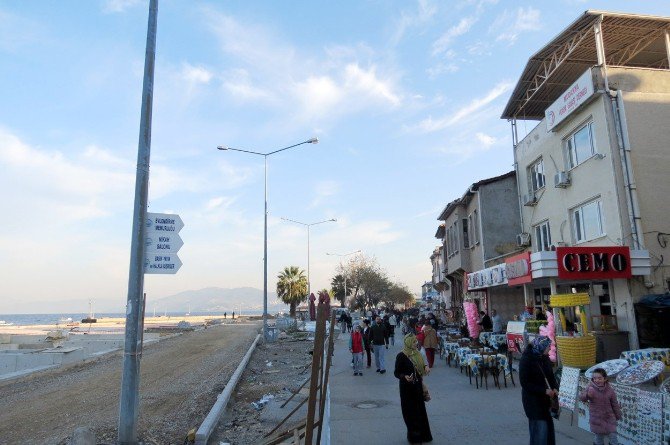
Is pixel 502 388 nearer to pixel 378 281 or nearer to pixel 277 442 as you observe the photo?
pixel 277 442

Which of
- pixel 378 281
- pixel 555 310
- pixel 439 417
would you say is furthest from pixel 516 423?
pixel 378 281

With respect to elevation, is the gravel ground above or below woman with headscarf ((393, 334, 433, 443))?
below

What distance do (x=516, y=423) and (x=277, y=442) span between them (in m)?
3.98

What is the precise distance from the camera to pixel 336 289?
3191 inches

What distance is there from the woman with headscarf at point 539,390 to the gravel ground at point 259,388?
4.49 meters

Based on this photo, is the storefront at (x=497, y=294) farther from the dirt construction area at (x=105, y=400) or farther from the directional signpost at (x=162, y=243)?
the directional signpost at (x=162, y=243)

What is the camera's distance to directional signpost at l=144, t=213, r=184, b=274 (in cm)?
736

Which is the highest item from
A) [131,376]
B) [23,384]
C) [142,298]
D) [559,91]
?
[559,91]

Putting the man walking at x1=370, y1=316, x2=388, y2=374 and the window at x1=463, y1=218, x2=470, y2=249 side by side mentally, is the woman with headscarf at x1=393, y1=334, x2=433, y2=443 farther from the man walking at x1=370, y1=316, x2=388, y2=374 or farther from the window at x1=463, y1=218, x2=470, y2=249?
the window at x1=463, y1=218, x2=470, y2=249

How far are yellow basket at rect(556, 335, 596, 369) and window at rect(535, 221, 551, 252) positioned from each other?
27.3ft

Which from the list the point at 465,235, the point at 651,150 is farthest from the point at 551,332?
the point at 465,235

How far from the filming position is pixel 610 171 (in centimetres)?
1471

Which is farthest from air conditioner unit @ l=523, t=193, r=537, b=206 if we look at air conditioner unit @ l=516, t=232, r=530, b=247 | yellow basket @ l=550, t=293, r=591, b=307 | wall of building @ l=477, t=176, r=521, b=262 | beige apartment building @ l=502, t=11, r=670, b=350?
yellow basket @ l=550, t=293, r=591, b=307

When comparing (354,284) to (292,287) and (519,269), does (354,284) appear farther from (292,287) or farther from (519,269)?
(519,269)
